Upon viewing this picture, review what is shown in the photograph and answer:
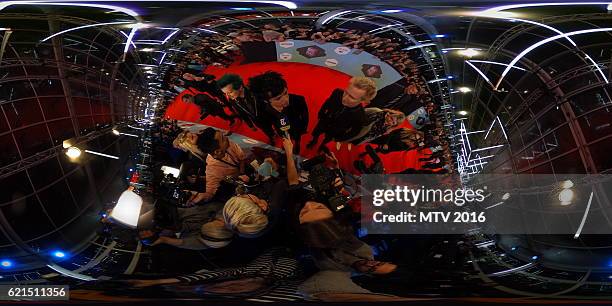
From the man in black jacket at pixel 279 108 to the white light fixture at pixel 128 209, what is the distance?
18.7 inches

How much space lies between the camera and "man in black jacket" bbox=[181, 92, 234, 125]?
1.66m

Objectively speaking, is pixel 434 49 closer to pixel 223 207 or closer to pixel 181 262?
pixel 223 207

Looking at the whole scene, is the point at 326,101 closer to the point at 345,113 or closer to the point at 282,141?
the point at 345,113

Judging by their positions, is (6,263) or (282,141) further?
(6,263)

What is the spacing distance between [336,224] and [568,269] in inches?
32.8

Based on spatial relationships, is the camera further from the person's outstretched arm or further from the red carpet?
the person's outstretched arm

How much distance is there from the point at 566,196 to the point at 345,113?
2.60ft

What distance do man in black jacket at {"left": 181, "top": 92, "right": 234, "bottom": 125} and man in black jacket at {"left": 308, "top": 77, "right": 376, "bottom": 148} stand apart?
0.30 m

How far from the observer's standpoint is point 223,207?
1679mm

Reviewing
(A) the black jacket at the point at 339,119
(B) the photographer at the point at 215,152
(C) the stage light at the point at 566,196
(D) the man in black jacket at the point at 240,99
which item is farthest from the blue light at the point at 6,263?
(C) the stage light at the point at 566,196

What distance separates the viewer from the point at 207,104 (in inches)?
65.3

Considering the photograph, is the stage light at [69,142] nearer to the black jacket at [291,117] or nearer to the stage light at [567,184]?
the black jacket at [291,117]

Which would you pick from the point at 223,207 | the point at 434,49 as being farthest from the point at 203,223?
the point at 434,49

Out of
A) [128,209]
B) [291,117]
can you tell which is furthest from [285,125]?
[128,209]
